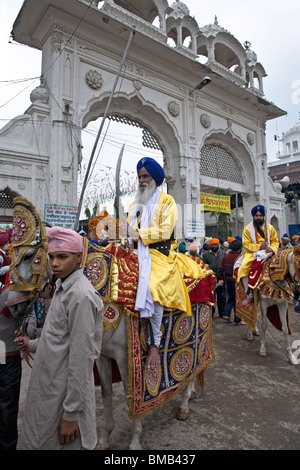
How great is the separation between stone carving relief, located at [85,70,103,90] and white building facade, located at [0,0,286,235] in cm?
3

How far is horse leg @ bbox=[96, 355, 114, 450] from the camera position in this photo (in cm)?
233

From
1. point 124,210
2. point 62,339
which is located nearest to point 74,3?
point 124,210

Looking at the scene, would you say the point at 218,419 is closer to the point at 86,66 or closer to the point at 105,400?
the point at 105,400

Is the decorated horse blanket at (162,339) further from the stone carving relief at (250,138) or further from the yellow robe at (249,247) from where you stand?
the stone carving relief at (250,138)

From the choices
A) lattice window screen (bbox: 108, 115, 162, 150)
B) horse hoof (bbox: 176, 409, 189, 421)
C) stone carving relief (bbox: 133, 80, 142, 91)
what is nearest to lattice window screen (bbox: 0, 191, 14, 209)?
lattice window screen (bbox: 108, 115, 162, 150)

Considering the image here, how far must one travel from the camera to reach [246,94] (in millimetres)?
13680

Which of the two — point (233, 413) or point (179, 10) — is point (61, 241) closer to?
point (233, 413)

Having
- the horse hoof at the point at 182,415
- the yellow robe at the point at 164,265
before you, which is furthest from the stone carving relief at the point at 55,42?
the horse hoof at the point at 182,415

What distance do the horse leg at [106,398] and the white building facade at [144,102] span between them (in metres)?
6.70

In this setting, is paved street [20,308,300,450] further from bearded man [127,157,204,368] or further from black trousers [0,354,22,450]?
black trousers [0,354,22,450]

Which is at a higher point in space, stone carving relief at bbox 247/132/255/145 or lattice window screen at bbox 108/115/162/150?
stone carving relief at bbox 247/132/255/145

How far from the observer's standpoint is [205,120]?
41.1ft

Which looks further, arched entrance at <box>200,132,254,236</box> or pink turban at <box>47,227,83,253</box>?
arched entrance at <box>200,132,254,236</box>

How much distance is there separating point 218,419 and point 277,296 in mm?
2159
